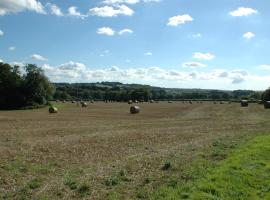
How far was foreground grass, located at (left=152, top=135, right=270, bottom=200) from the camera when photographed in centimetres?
1009

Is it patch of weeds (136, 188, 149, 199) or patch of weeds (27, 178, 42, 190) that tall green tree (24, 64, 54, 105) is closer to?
patch of weeds (27, 178, 42, 190)

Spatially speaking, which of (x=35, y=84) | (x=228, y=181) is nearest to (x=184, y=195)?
(x=228, y=181)

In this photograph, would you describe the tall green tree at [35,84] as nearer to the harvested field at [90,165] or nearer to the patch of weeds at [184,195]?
the harvested field at [90,165]

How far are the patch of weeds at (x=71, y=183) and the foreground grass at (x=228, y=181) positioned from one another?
2.26 metres

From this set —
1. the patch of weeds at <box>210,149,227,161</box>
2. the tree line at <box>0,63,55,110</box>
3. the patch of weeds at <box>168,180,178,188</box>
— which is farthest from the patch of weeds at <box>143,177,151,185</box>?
the tree line at <box>0,63,55,110</box>

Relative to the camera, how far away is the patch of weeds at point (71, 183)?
10.8 meters

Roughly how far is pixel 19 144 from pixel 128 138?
6.04 meters

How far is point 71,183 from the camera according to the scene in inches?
440

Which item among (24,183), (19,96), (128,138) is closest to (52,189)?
(24,183)

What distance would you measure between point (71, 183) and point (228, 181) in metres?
4.39

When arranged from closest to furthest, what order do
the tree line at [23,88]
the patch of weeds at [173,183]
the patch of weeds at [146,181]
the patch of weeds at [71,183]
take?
the patch of weeds at [71,183] < the patch of weeds at [173,183] < the patch of weeds at [146,181] < the tree line at [23,88]

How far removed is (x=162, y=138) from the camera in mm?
22938

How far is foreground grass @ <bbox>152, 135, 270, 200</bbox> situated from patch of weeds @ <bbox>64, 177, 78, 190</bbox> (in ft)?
7.40

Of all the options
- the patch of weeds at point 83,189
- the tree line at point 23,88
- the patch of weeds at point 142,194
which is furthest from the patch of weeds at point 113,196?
the tree line at point 23,88
